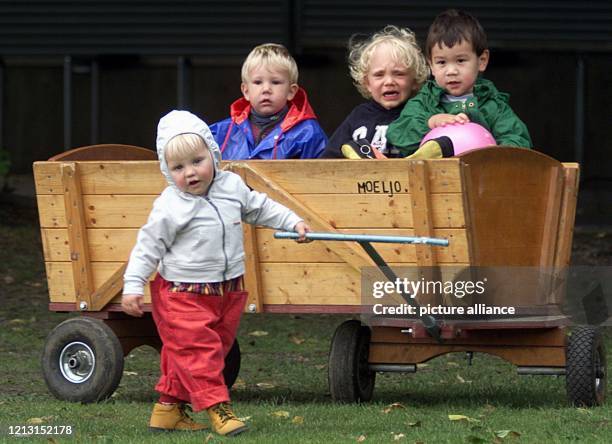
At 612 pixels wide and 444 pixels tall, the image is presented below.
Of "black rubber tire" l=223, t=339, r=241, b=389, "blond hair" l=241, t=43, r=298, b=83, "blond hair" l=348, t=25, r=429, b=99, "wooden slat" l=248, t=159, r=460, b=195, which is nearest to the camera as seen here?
"wooden slat" l=248, t=159, r=460, b=195

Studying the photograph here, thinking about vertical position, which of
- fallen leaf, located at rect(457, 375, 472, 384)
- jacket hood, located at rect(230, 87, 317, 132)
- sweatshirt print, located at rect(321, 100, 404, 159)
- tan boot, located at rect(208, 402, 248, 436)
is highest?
jacket hood, located at rect(230, 87, 317, 132)

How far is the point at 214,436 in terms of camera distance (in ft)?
21.1

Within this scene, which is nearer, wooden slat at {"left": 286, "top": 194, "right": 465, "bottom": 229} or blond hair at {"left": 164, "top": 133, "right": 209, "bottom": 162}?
blond hair at {"left": 164, "top": 133, "right": 209, "bottom": 162}

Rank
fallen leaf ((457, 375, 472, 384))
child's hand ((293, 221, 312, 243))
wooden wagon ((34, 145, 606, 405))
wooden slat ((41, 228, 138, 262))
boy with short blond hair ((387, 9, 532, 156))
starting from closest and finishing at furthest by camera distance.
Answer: child's hand ((293, 221, 312, 243)) < wooden wagon ((34, 145, 606, 405)) < boy with short blond hair ((387, 9, 532, 156)) < wooden slat ((41, 228, 138, 262)) < fallen leaf ((457, 375, 472, 384))

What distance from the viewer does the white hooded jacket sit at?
21.5 feet

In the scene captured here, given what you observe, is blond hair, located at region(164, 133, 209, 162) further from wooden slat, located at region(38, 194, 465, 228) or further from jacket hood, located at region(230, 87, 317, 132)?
jacket hood, located at region(230, 87, 317, 132)

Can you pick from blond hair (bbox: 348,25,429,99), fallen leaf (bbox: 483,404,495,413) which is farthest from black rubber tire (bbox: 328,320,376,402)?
blond hair (bbox: 348,25,429,99)

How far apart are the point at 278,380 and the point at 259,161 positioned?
79.8 inches

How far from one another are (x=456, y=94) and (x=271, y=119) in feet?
3.43

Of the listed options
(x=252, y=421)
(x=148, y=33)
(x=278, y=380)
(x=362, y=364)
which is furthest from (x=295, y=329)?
(x=148, y=33)

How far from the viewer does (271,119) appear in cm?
842

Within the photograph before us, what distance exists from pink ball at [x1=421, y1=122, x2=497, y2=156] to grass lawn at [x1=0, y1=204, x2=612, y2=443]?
4.18 feet

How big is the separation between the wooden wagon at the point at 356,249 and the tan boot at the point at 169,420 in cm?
110

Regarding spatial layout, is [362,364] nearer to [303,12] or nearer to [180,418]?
[180,418]
